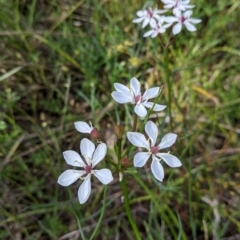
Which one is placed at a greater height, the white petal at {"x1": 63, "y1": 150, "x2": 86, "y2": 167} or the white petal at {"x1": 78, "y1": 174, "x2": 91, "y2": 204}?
the white petal at {"x1": 63, "y1": 150, "x2": 86, "y2": 167}

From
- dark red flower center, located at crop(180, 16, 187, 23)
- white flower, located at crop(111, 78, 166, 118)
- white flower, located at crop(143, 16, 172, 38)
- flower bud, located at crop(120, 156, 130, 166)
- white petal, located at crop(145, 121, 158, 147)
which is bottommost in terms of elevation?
flower bud, located at crop(120, 156, 130, 166)

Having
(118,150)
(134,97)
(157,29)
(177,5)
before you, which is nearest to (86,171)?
(118,150)

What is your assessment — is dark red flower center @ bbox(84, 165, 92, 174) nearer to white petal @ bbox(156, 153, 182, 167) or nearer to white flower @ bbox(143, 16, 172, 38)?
white petal @ bbox(156, 153, 182, 167)

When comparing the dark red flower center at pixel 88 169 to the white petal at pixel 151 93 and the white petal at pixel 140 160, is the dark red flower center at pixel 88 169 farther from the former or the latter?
the white petal at pixel 151 93

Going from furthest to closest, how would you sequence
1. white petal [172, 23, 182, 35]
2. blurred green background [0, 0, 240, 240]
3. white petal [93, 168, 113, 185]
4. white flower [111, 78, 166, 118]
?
blurred green background [0, 0, 240, 240], white petal [172, 23, 182, 35], white flower [111, 78, 166, 118], white petal [93, 168, 113, 185]

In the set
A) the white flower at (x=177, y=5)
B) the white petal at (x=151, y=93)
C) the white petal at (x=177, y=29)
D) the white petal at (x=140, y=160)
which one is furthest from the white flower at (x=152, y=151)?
the white flower at (x=177, y=5)

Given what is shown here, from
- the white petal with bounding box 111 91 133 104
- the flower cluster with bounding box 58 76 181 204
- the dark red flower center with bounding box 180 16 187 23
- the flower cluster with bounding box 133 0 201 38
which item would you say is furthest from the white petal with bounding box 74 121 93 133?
the dark red flower center with bounding box 180 16 187 23
